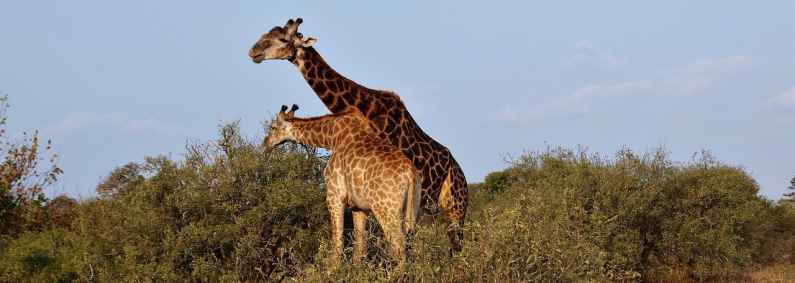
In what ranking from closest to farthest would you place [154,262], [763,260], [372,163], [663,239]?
[372,163] → [154,262] → [663,239] → [763,260]

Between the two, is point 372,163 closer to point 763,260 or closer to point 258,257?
point 258,257

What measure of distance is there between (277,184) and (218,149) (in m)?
1.41

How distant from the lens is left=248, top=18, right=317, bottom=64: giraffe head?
14594mm

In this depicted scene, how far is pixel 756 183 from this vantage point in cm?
2981

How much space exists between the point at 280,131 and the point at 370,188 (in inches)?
118

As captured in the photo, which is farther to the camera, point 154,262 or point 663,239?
point 663,239

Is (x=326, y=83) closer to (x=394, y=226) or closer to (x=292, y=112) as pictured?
(x=292, y=112)

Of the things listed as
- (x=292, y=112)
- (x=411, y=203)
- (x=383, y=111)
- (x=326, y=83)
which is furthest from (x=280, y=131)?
(x=411, y=203)

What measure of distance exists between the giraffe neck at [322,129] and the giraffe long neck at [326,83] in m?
0.85

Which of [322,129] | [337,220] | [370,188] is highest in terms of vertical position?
[322,129]

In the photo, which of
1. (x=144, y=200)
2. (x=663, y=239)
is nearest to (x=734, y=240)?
(x=663, y=239)

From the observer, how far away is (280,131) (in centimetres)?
1462

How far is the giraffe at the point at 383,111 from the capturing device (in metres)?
14.6

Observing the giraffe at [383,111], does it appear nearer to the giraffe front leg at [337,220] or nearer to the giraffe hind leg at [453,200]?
the giraffe hind leg at [453,200]
